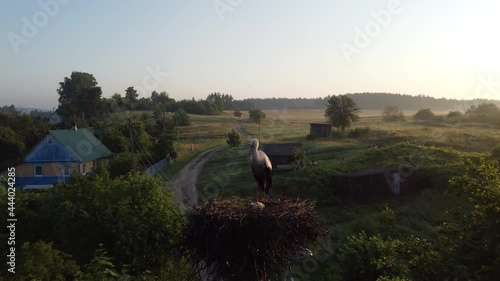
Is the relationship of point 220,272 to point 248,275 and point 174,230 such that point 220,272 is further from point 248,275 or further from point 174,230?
point 174,230

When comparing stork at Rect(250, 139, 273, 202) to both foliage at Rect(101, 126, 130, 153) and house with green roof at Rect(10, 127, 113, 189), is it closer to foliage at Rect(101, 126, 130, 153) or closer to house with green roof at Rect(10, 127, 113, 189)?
house with green roof at Rect(10, 127, 113, 189)

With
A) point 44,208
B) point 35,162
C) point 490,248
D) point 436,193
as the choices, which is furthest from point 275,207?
point 35,162

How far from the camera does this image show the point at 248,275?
26.5 feet

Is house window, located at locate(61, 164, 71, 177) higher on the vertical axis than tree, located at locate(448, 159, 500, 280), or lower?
lower

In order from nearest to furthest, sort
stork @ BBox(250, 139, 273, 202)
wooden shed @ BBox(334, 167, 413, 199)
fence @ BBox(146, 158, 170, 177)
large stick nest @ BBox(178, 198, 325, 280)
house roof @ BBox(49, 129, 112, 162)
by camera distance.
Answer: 1. large stick nest @ BBox(178, 198, 325, 280)
2. stork @ BBox(250, 139, 273, 202)
3. wooden shed @ BBox(334, 167, 413, 199)
4. house roof @ BBox(49, 129, 112, 162)
5. fence @ BBox(146, 158, 170, 177)

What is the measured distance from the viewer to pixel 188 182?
32188 mm

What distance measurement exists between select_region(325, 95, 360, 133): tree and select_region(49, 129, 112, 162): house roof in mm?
33964

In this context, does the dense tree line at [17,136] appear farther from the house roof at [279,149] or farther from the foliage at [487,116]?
the foliage at [487,116]

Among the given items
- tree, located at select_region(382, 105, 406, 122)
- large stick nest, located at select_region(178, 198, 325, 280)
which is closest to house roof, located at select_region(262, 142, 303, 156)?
large stick nest, located at select_region(178, 198, 325, 280)

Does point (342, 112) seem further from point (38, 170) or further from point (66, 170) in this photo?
point (38, 170)

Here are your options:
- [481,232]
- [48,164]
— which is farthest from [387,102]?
[481,232]

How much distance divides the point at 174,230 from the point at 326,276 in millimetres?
7043

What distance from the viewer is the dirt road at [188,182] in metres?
26.2

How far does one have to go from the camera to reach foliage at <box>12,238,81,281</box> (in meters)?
10.3
